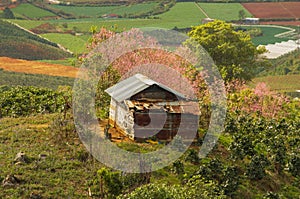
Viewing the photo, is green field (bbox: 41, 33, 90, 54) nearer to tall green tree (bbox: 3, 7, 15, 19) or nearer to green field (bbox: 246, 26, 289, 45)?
tall green tree (bbox: 3, 7, 15, 19)

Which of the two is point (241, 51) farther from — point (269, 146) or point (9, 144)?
point (9, 144)

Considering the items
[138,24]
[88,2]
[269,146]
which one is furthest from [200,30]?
[88,2]

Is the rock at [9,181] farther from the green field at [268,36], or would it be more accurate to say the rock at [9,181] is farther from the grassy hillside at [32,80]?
the green field at [268,36]

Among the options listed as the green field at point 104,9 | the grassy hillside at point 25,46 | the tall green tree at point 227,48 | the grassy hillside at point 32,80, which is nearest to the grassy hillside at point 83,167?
the tall green tree at point 227,48

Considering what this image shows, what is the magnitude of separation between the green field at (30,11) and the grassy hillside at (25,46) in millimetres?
13981

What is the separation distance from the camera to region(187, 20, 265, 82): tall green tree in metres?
35.2

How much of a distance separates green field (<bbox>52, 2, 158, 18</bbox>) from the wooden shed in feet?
242

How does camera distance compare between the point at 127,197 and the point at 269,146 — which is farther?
the point at 269,146

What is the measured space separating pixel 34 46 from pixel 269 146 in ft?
171

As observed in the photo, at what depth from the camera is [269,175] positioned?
21.1 m

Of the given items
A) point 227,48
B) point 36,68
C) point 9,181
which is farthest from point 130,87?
point 36,68

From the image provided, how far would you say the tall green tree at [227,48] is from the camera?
115ft

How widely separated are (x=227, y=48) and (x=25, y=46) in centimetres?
3875

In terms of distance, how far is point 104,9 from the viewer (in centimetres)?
9712
